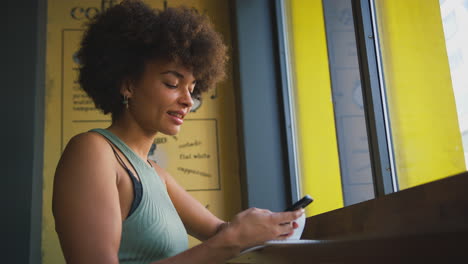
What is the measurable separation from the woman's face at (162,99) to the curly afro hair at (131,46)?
37 millimetres

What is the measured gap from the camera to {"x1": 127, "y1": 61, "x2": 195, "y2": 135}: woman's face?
125 centimetres

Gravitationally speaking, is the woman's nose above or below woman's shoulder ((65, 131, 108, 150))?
above

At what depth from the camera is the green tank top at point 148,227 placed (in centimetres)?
109

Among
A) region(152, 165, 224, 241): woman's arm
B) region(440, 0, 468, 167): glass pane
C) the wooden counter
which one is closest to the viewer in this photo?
the wooden counter

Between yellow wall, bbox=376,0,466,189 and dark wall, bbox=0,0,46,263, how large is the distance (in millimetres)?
1612

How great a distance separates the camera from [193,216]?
56.5 inches

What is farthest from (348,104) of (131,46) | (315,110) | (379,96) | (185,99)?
(131,46)

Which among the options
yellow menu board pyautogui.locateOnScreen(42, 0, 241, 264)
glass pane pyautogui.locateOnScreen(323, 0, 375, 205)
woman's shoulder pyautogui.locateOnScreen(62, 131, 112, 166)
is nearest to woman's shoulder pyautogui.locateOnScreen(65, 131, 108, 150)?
woman's shoulder pyautogui.locateOnScreen(62, 131, 112, 166)

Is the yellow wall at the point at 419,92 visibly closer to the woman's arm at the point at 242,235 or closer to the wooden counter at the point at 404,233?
the wooden counter at the point at 404,233

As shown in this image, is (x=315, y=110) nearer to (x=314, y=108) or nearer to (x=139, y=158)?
(x=314, y=108)

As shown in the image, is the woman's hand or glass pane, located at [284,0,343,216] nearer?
the woman's hand

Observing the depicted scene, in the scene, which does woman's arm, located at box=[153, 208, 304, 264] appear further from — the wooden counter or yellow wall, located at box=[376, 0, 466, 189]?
yellow wall, located at box=[376, 0, 466, 189]

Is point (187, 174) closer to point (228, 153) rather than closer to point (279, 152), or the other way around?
point (228, 153)

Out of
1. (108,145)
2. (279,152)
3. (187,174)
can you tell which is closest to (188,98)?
(108,145)
